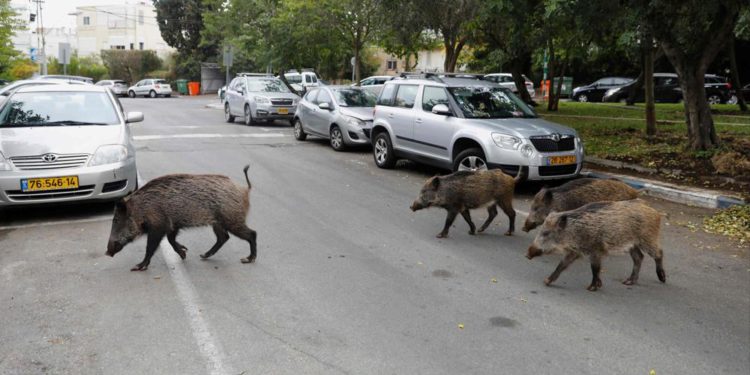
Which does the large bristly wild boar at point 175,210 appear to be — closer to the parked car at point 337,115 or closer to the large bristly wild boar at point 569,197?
the large bristly wild boar at point 569,197

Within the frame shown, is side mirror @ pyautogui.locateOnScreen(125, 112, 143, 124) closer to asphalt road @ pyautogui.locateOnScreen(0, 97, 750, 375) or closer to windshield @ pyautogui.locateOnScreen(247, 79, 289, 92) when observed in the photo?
asphalt road @ pyautogui.locateOnScreen(0, 97, 750, 375)

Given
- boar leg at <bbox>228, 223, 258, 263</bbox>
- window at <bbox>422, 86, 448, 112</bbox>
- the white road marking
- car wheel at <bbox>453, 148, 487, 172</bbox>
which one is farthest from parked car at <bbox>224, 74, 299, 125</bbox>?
boar leg at <bbox>228, 223, 258, 263</bbox>

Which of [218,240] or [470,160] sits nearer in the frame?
[218,240]

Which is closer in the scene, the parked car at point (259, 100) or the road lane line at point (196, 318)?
the road lane line at point (196, 318)

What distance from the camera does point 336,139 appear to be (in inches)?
603

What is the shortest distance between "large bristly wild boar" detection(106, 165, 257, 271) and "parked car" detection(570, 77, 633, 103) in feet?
104

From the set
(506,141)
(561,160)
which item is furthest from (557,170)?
(506,141)

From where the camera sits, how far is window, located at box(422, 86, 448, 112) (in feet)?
36.8

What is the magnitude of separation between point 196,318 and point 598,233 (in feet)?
11.3

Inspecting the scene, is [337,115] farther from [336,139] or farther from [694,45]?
[694,45]

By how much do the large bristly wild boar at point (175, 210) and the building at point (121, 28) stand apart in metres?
76.5

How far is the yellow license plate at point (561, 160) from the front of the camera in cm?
968

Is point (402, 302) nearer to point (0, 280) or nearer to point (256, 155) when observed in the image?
point (0, 280)

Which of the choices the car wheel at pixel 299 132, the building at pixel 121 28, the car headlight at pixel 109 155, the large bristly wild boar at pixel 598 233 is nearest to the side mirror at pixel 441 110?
the car headlight at pixel 109 155
